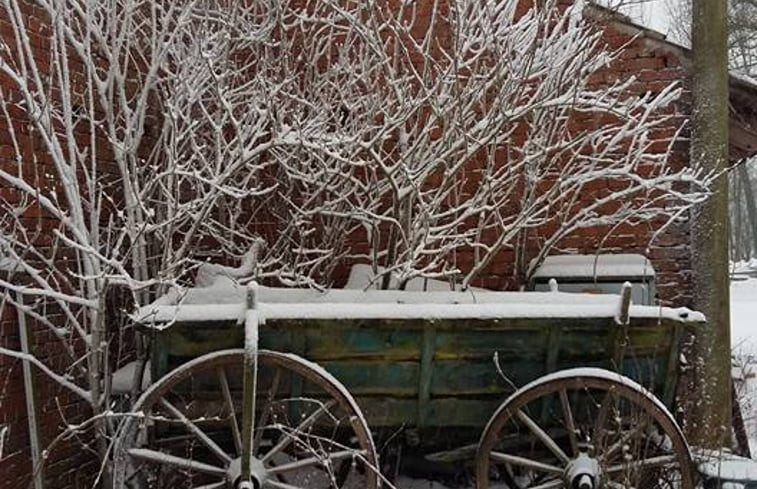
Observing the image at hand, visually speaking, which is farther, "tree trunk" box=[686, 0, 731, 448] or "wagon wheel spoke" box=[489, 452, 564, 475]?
"tree trunk" box=[686, 0, 731, 448]

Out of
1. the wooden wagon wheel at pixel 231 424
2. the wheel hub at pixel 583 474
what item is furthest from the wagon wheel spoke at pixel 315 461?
the wheel hub at pixel 583 474

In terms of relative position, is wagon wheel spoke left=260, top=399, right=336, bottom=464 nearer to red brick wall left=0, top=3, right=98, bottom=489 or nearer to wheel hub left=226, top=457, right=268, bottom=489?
wheel hub left=226, top=457, right=268, bottom=489

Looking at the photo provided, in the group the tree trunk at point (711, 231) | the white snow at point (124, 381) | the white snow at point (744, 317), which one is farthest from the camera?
the white snow at point (744, 317)

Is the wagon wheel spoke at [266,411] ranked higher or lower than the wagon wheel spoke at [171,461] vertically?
higher

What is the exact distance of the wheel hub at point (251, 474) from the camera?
389 centimetres

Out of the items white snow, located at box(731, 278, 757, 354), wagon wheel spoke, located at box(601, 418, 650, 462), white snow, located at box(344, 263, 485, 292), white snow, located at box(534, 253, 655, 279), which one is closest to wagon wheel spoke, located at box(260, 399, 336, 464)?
wagon wheel spoke, located at box(601, 418, 650, 462)

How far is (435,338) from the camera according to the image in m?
4.11

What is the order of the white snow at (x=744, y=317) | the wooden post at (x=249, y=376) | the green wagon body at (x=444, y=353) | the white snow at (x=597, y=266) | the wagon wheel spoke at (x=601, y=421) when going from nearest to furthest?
the wooden post at (x=249, y=376) → the green wagon body at (x=444, y=353) → the wagon wheel spoke at (x=601, y=421) → the white snow at (x=597, y=266) → the white snow at (x=744, y=317)

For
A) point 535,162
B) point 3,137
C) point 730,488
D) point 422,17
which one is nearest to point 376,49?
point 535,162

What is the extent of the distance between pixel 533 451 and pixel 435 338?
0.97 meters

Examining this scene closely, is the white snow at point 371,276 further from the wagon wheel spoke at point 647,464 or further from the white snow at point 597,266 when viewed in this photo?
the wagon wheel spoke at point 647,464

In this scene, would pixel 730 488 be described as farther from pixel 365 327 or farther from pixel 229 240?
pixel 229 240

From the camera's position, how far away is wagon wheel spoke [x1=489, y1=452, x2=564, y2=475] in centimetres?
418

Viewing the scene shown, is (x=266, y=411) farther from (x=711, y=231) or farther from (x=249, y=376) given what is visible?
(x=711, y=231)
